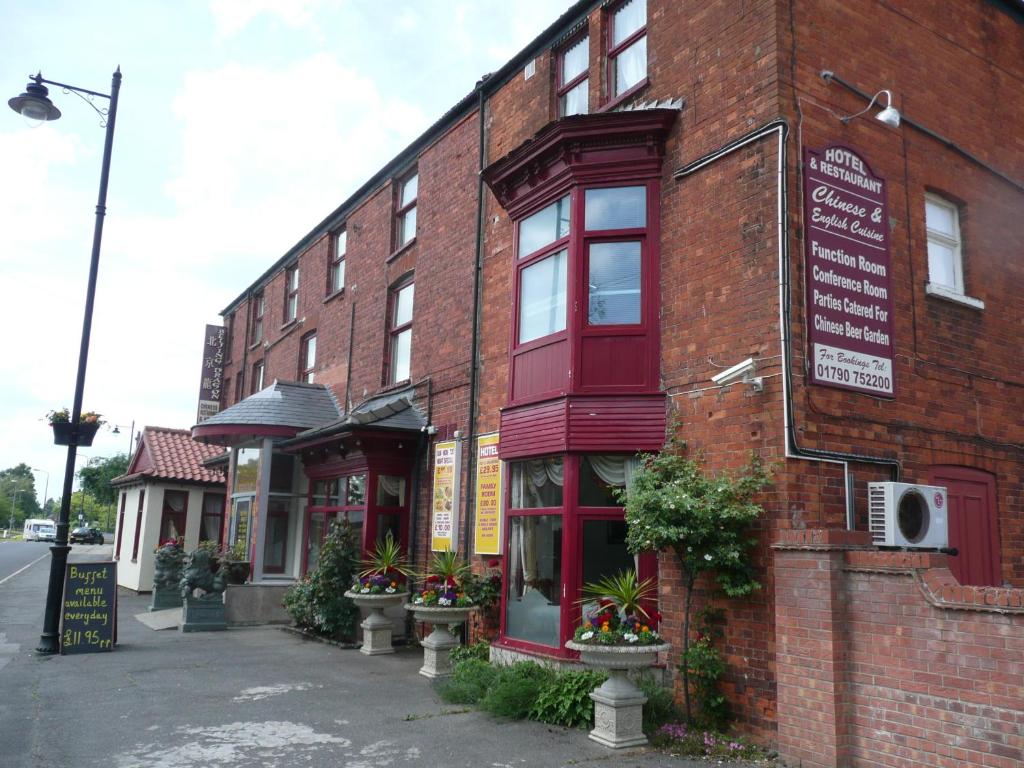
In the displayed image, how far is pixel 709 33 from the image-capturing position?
30.2ft

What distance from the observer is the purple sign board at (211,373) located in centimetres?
2695

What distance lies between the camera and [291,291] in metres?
21.7

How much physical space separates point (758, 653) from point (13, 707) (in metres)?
7.33

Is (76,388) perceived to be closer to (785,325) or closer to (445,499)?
(445,499)

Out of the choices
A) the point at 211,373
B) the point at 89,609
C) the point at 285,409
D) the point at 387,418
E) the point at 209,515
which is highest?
the point at 211,373

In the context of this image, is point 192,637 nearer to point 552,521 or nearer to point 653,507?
point 552,521

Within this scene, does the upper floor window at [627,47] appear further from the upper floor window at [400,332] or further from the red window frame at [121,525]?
the red window frame at [121,525]

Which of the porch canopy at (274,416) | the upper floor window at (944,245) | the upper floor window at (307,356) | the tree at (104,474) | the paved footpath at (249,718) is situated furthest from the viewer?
the tree at (104,474)

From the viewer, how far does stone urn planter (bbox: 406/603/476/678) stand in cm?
1052

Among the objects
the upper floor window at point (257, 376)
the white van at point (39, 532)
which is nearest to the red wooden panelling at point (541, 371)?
the upper floor window at point (257, 376)

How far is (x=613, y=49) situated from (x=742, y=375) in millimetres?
5405

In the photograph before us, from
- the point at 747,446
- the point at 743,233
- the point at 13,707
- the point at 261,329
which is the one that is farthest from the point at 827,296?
the point at 261,329

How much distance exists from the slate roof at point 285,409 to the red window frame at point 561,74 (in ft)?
26.3

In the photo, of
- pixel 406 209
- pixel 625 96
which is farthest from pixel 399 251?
pixel 625 96
